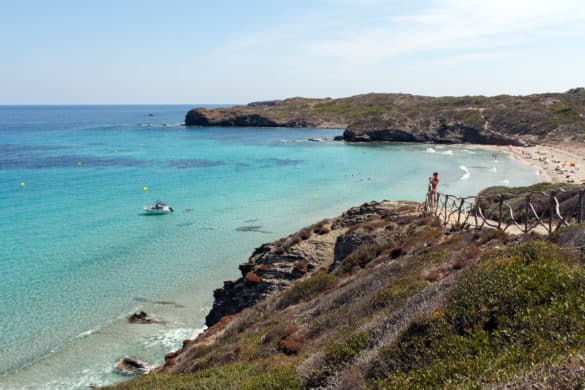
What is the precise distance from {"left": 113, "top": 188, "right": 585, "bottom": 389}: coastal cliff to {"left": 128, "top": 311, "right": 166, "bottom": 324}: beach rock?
19.2 ft

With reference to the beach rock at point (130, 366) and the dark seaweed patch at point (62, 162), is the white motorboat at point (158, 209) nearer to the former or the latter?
the beach rock at point (130, 366)

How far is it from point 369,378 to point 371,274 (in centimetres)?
760

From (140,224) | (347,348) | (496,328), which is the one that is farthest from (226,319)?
(140,224)

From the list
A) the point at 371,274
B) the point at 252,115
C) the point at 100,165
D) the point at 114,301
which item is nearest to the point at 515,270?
the point at 371,274

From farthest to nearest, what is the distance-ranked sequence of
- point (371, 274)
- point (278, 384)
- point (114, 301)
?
point (114, 301) → point (371, 274) → point (278, 384)

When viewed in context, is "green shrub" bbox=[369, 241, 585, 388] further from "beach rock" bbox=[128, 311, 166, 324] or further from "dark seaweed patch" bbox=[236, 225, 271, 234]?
"dark seaweed patch" bbox=[236, 225, 271, 234]

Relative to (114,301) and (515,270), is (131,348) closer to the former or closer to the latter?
(114,301)

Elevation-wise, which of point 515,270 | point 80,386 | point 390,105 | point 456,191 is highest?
point 390,105

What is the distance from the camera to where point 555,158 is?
73625 millimetres

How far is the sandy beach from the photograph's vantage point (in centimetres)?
5694

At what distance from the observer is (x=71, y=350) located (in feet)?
67.5

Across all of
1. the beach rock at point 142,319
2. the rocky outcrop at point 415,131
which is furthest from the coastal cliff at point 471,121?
the beach rock at point 142,319

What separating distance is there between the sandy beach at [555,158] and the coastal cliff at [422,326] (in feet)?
150

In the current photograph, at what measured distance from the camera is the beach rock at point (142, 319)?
23317 mm
